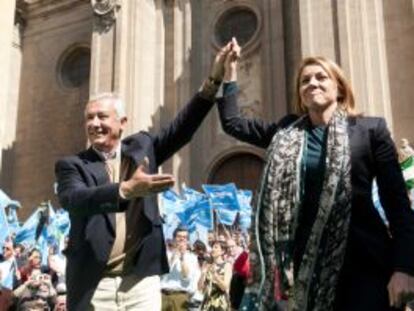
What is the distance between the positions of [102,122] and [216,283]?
20.5ft

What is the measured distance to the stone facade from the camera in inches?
627

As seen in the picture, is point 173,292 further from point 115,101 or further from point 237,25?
point 237,25

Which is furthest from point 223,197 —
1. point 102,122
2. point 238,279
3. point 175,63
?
point 102,122

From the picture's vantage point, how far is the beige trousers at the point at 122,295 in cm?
330

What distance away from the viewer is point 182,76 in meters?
19.8

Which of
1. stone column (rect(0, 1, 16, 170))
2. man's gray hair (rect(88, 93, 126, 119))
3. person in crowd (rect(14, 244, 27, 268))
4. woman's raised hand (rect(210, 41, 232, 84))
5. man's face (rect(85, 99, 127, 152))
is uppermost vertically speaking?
stone column (rect(0, 1, 16, 170))

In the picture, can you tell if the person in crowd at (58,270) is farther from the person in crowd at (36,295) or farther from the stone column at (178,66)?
the stone column at (178,66)

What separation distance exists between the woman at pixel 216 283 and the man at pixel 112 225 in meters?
5.78

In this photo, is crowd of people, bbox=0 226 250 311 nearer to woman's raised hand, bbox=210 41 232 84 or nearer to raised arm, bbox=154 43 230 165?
raised arm, bbox=154 43 230 165

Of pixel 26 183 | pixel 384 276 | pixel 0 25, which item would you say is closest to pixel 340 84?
pixel 384 276

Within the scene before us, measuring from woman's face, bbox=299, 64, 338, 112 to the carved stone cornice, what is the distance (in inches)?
702

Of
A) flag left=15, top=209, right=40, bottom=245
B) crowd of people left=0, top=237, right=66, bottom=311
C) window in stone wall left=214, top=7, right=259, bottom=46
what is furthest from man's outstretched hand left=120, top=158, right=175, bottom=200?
window in stone wall left=214, top=7, right=259, bottom=46

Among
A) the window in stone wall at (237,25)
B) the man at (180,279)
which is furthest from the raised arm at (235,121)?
the window in stone wall at (237,25)

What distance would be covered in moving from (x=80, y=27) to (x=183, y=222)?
12.9m
